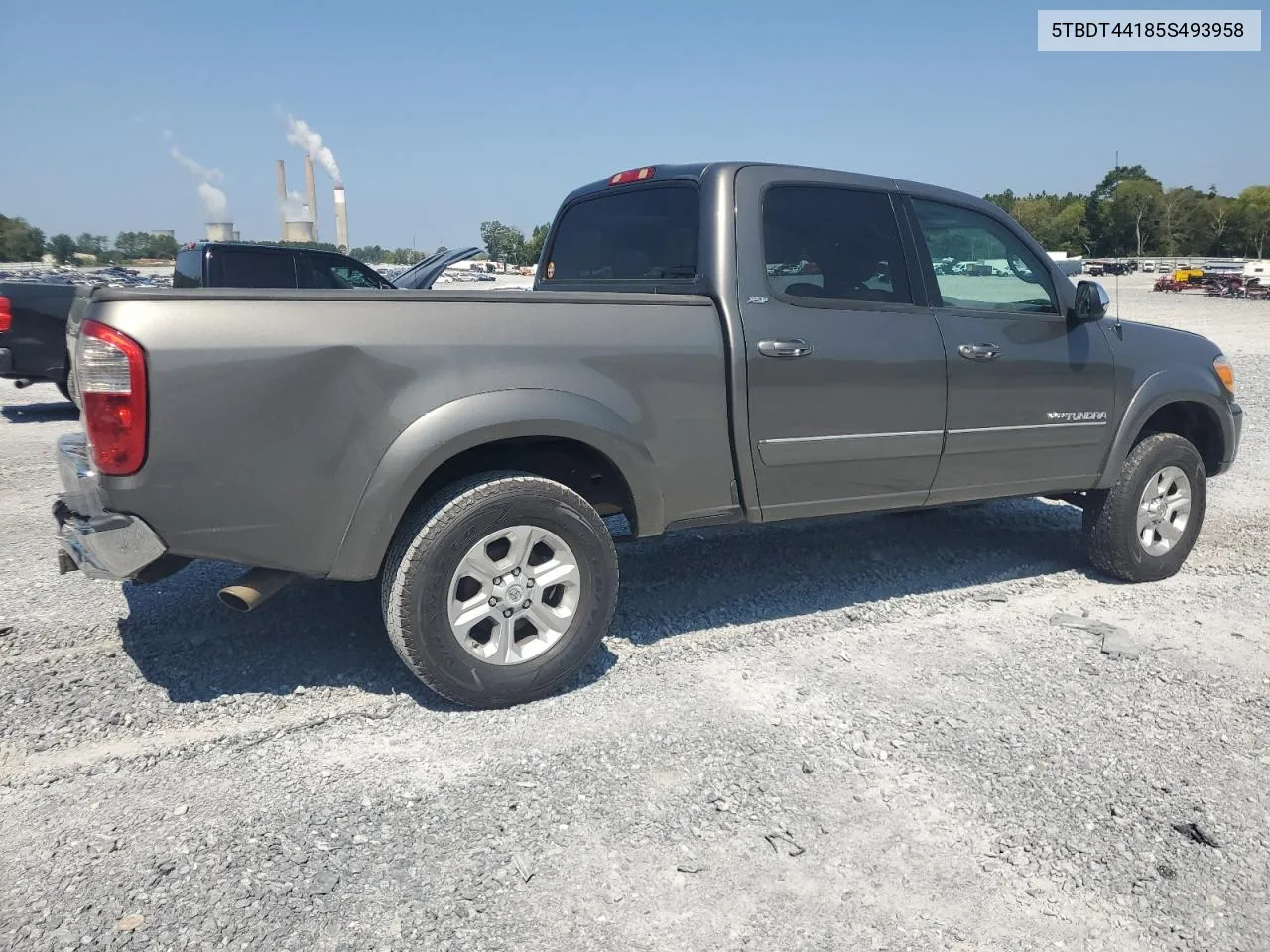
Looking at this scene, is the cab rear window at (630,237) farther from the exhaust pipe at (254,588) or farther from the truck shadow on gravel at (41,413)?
the truck shadow on gravel at (41,413)

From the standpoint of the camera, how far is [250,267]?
1126cm

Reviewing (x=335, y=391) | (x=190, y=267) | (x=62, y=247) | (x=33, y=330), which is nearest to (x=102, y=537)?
(x=335, y=391)

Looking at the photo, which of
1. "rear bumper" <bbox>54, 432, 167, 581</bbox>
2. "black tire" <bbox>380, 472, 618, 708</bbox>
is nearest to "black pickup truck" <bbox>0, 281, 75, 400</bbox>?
"rear bumper" <bbox>54, 432, 167, 581</bbox>

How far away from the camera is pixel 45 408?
1111 centimetres

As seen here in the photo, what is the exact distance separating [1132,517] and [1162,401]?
621mm

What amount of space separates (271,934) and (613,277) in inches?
126

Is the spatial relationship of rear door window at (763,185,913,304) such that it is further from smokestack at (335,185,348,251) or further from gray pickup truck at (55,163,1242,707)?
smokestack at (335,185,348,251)

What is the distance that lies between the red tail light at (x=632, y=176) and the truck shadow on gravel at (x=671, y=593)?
6.39 feet

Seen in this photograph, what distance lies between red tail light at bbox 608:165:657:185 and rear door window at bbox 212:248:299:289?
7.42 meters

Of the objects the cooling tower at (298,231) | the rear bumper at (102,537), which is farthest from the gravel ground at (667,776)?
the cooling tower at (298,231)

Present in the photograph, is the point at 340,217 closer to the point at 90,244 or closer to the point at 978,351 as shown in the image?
the point at 90,244

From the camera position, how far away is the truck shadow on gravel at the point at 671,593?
3.89 meters

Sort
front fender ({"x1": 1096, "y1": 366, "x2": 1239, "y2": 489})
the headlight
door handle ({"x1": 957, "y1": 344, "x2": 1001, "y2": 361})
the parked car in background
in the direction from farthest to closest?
the parked car in background, the headlight, front fender ({"x1": 1096, "y1": 366, "x2": 1239, "y2": 489}), door handle ({"x1": 957, "y1": 344, "x2": 1001, "y2": 361})

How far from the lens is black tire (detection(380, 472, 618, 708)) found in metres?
3.34
